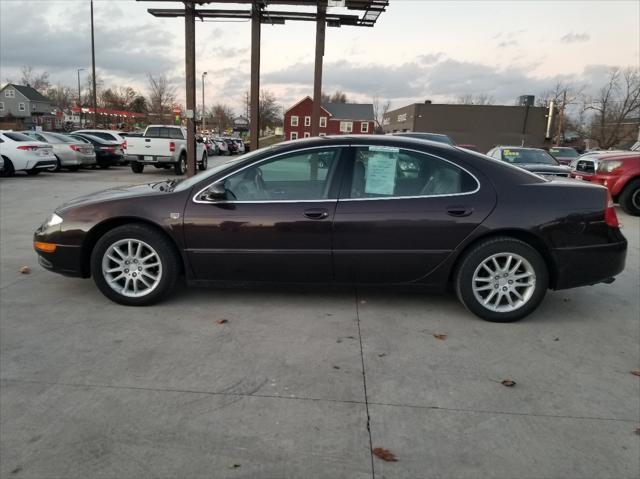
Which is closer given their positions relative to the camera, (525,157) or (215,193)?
(215,193)

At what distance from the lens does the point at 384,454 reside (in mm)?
2344

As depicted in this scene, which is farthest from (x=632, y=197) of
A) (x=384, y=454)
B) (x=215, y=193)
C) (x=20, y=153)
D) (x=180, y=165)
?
(x=20, y=153)

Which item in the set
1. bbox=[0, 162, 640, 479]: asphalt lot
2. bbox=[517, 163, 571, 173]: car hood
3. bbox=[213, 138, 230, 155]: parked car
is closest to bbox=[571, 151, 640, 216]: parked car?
Answer: bbox=[517, 163, 571, 173]: car hood

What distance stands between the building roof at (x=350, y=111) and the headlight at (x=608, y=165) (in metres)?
65.6

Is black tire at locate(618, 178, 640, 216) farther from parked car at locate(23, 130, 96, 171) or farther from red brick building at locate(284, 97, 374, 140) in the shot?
red brick building at locate(284, 97, 374, 140)

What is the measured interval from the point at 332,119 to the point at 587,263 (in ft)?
236

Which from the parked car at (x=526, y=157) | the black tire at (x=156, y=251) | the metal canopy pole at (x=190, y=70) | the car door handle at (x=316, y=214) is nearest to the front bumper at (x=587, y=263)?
the car door handle at (x=316, y=214)

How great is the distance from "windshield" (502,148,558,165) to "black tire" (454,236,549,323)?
931 centimetres

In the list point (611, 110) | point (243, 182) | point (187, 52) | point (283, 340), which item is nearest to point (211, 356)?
point (283, 340)

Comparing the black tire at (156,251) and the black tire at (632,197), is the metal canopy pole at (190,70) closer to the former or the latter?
the black tire at (156,251)

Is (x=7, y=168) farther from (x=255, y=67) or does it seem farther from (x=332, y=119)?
(x=332, y=119)

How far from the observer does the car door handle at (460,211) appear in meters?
3.89

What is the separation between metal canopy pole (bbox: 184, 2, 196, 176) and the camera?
11.9 metres

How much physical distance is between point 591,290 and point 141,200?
179 inches
